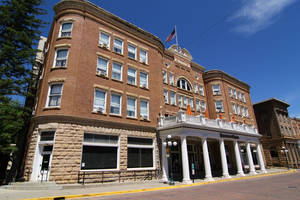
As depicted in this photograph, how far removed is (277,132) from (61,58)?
1899 inches

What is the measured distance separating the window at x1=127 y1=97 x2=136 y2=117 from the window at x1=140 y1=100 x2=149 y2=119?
96 cm

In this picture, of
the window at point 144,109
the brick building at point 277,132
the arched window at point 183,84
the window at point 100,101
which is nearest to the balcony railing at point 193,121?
the window at point 144,109

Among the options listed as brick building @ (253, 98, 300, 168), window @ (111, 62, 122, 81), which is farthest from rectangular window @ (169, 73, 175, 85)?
brick building @ (253, 98, 300, 168)

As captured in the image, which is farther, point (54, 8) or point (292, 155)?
point (292, 155)

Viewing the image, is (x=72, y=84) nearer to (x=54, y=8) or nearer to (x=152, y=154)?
(x=54, y=8)

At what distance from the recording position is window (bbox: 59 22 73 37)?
758 inches

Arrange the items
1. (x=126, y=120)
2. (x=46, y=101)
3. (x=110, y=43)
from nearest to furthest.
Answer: (x=46, y=101)
(x=126, y=120)
(x=110, y=43)

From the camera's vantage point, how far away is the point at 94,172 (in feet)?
52.1

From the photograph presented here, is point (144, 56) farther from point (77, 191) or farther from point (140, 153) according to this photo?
point (77, 191)

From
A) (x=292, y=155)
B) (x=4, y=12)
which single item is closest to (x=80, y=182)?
(x=4, y=12)

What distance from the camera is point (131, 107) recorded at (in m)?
20.6

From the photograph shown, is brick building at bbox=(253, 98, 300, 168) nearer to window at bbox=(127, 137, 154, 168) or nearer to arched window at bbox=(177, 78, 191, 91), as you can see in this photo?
arched window at bbox=(177, 78, 191, 91)

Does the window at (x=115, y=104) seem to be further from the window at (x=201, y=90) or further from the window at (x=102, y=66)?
the window at (x=201, y=90)

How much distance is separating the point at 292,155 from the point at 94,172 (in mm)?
47889
